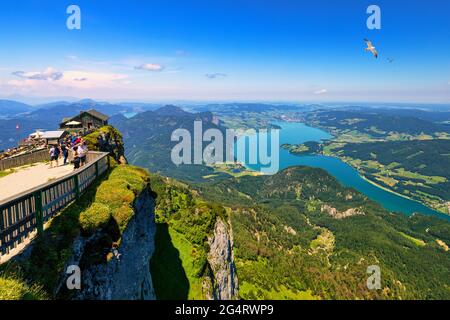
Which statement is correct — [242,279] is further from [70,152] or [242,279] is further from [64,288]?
[64,288]

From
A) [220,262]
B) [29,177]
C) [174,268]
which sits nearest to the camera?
[29,177]

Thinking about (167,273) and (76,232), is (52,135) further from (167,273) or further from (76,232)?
(76,232)

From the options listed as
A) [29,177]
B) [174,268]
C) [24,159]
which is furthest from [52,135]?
[174,268]

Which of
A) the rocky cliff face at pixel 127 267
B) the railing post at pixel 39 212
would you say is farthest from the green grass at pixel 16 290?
the railing post at pixel 39 212

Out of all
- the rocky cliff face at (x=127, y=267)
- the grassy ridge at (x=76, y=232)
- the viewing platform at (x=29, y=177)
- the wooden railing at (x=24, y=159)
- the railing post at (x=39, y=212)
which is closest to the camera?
the grassy ridge at (x=76, y=232)

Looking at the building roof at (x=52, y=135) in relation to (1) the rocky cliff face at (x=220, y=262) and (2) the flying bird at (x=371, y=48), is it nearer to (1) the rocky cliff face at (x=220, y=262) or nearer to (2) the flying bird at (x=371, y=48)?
(1) the rocky cliff face at (x=220, y=262)
